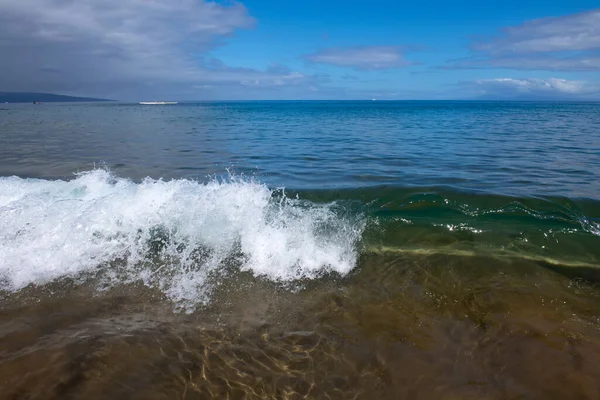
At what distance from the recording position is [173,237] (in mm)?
7387

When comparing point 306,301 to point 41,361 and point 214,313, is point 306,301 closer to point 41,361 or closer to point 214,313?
point 214,313

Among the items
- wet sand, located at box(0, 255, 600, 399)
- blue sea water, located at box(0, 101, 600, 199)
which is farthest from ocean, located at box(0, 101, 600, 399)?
blue sea water, located at box(0, 101, 600, 199)

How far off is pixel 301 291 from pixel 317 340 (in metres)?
1.19

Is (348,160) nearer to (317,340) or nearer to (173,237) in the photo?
(173,237)

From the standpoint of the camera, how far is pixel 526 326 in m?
4.94

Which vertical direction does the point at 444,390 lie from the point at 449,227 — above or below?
below

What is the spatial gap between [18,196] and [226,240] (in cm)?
594

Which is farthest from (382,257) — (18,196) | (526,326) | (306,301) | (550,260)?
(18,196)

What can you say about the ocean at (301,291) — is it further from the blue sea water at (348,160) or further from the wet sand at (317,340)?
the blue sea water at (348,160)

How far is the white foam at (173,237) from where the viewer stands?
6324 mm

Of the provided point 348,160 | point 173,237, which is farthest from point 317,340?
point 348,160

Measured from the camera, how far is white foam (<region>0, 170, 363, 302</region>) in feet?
20.7

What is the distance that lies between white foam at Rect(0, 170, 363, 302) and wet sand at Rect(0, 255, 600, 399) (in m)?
0.46

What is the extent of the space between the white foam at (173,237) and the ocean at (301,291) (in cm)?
3
